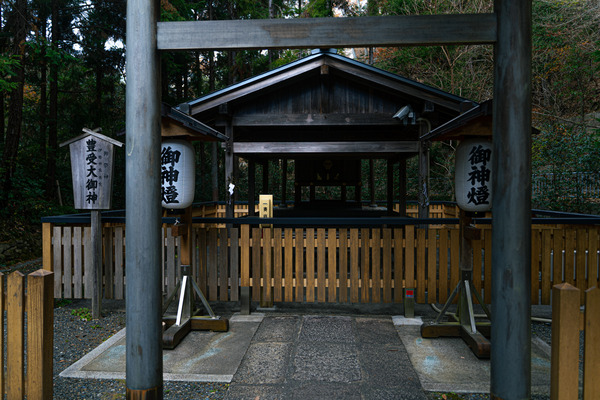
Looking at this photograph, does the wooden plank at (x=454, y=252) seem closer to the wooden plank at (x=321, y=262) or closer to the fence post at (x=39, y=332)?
the wooden plank at (x=321, y=262)

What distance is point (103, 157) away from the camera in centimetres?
555

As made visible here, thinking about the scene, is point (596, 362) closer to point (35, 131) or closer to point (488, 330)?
point (488, 330)

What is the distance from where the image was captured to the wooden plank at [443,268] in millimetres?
5094

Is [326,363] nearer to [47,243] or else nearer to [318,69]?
[47,243]

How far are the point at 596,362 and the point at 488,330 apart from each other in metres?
2.36

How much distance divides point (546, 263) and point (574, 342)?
139 inches

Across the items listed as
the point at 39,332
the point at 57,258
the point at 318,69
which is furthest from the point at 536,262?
the point at 57,258

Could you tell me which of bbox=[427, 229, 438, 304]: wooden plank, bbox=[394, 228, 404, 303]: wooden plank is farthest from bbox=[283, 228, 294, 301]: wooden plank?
bbox=[427, 229, 438, 304]: wooden plank

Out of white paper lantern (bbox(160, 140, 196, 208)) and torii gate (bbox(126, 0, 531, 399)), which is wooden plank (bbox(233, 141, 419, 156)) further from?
torii gate (bbox(126, 0, 531, 399))

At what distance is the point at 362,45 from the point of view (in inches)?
109

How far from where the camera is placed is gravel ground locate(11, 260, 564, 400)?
321 cm

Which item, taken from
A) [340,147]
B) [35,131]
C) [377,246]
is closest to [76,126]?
[35,131]

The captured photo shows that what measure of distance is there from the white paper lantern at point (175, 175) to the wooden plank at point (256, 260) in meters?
1.28

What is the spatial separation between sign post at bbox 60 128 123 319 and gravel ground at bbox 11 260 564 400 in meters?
0.35
